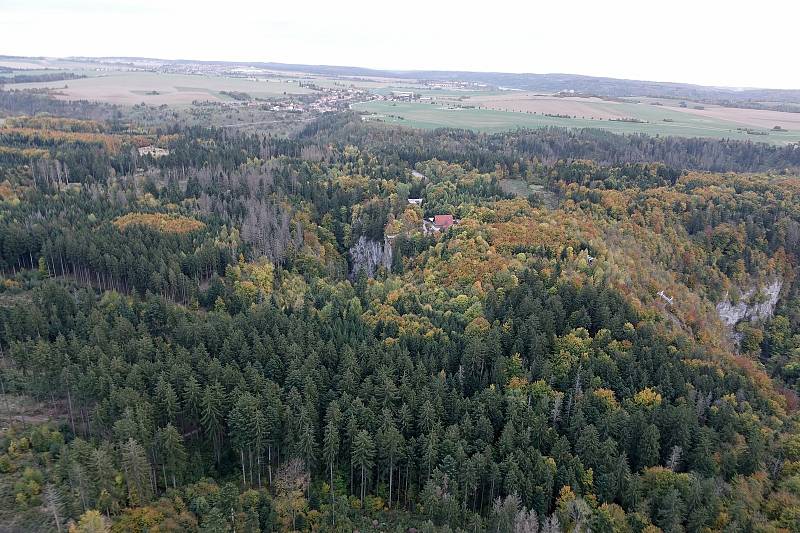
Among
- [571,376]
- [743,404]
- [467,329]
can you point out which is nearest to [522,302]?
[467,329]

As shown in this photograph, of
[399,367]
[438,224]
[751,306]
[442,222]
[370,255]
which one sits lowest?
[751,306]

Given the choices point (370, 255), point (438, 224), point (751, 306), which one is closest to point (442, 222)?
point (438, 224)

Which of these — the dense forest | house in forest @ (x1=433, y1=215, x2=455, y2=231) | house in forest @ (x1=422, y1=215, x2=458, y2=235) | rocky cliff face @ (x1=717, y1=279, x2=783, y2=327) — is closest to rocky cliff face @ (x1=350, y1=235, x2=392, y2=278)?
the dense forest

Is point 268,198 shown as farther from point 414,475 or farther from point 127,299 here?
point 414,475

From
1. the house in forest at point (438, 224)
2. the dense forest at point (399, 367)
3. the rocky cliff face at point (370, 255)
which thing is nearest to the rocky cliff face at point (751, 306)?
the dense forest at point (399, 367)

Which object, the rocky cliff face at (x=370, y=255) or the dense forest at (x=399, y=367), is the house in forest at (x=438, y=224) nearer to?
the dense forest at (x=399, y=367)

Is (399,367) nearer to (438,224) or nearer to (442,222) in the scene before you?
(438,224)

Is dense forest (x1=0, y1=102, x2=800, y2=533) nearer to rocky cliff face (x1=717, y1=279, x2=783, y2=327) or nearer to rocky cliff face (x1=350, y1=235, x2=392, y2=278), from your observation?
rocky cliff face (x1=350, y1=235, x2=392, y2=278)
